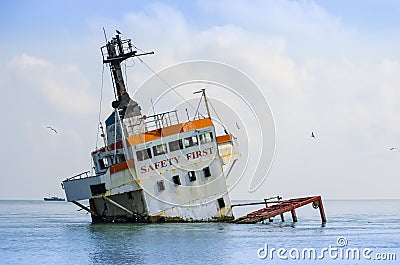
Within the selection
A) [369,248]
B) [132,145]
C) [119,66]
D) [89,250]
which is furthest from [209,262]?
[119,66]

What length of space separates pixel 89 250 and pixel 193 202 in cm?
979

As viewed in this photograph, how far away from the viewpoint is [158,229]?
4619cm

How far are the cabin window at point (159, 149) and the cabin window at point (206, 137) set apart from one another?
2520 mm

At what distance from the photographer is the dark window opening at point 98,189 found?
4807 cm

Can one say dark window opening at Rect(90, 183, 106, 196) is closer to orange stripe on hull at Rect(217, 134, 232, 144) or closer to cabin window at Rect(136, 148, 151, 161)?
cabin window at Rect(136, 148, 151, 161)

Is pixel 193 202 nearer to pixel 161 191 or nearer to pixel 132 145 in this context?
pixel 161 191

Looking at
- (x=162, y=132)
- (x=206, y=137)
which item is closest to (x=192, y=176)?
(x=206, y=137)

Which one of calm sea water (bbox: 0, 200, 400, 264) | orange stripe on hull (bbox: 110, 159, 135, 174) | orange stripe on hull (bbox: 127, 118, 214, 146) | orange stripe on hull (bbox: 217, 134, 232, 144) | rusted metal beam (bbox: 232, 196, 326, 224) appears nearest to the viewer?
calm sea water (bbox: 0, 200, 400, 264)

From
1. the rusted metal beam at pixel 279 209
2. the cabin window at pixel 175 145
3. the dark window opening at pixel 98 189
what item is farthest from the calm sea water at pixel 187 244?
the cabin window at pixel 175 145

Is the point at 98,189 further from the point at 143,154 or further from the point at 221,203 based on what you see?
the point at 221,203

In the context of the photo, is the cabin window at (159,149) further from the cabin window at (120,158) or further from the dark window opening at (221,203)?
the dark window opening at (221,203)

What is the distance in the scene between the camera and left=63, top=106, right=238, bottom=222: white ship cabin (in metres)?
47.4

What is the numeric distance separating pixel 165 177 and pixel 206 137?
3.84m

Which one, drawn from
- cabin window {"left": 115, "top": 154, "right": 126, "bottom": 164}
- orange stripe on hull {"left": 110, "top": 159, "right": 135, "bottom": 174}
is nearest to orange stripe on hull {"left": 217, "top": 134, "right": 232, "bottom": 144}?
orange stripe on hull {"left": 110, "top": 159, "right": 135, "bottom": 174}
